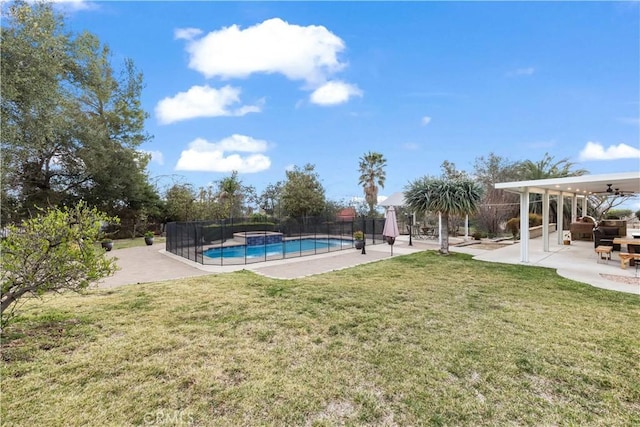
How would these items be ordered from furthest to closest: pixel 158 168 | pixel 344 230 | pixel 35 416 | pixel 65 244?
pixel 158 168 → pixel 344 230 → pixel 65 244 → pixel 35 416

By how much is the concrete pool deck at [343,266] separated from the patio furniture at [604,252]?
0.17m

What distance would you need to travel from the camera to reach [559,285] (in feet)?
21.1

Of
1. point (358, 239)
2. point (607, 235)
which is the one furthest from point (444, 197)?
point (607, 235)

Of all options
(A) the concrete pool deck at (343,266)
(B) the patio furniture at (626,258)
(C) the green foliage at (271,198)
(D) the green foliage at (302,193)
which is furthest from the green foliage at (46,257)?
(C) the green foliage at (271,198)

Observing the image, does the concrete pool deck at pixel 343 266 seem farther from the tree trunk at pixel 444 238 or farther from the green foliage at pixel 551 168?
the green foliage at pixel 551 168

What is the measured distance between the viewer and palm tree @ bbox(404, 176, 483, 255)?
33.6 feet

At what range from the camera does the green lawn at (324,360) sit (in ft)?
7.56

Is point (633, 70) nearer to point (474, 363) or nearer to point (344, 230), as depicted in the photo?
point (344, 230)

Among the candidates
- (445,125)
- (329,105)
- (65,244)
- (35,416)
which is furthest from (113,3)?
(445,125)

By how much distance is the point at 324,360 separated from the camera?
315cm

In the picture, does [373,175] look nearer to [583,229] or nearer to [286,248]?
[286,248]

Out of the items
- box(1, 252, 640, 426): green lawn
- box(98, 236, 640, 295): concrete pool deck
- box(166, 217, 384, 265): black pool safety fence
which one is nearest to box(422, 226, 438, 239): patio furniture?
box(166, 217, 384, 265): black pool safety fence

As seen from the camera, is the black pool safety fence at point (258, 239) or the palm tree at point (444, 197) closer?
the palm tree at point (444, 197)

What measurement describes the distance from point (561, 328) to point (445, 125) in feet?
61.9
